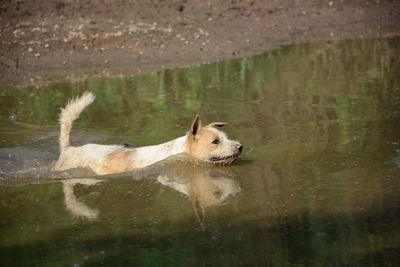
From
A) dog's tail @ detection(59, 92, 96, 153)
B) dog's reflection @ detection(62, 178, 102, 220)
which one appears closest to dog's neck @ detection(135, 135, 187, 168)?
dog's reflection @ detection(62, 178, 102, 220)

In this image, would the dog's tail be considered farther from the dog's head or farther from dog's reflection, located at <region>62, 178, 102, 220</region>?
the dog's head

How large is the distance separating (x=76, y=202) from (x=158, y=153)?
4.54 feet

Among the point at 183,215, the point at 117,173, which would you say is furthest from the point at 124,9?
the point at 183,215

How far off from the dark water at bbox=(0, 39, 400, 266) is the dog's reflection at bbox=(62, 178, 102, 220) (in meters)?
0.02

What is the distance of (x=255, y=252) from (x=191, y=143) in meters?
2.73

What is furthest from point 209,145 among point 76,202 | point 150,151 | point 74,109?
point 76,202

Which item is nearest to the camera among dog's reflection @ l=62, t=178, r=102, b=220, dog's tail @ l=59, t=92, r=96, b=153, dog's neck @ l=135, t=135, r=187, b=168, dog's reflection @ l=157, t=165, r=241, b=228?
dog's reflection @ l=62, t=178, r=102, b=220

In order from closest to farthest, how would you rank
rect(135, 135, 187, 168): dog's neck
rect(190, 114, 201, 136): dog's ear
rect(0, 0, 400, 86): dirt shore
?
rect(190, 114, 201, 136): dog's ear
rect(135, 135, 187, 168): dog's neck
rect(0, 0, 400, 86): dirt shore

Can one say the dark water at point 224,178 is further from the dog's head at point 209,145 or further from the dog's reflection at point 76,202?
the dog's head at point 209,145

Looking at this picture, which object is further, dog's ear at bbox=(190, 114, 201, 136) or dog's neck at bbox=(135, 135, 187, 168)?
dog's neck at bbox=(135, 135, 187, 168)

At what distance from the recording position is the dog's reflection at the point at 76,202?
671cm

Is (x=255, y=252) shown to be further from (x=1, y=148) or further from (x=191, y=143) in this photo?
(x=1, y=148)

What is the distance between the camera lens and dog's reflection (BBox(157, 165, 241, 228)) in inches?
274

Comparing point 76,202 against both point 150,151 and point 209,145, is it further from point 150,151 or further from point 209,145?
point 209,145
